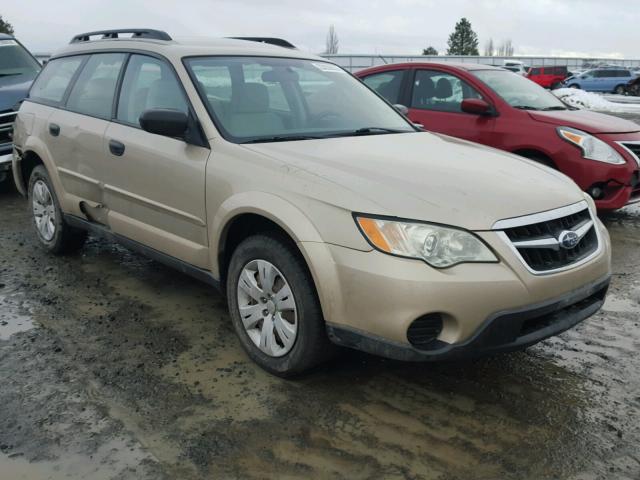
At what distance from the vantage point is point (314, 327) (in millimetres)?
2990

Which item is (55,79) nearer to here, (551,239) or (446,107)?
(446,107)

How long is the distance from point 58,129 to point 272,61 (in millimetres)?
1803

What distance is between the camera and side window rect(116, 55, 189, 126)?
12.8 feet

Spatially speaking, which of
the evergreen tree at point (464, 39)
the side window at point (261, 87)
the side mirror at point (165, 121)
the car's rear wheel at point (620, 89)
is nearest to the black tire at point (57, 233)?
the side mirror at point (165, 121)

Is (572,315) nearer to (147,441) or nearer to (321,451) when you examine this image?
(321,451)

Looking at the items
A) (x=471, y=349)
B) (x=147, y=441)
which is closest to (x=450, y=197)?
(x=471, y=349)

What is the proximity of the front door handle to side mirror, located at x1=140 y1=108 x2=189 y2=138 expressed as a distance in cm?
64

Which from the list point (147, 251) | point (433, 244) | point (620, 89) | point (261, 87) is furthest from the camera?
point (620, 89)

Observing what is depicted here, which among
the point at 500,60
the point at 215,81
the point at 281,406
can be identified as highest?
the point at 215,81

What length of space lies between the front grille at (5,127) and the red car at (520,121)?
4.23 m

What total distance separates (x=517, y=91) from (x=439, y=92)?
2.70 ft

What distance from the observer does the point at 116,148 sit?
4156mm

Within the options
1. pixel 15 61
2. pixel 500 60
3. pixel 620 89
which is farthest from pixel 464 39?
pixel 15 61

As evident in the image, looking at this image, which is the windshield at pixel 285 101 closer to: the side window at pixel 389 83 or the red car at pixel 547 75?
the side window at pixel 389 83
